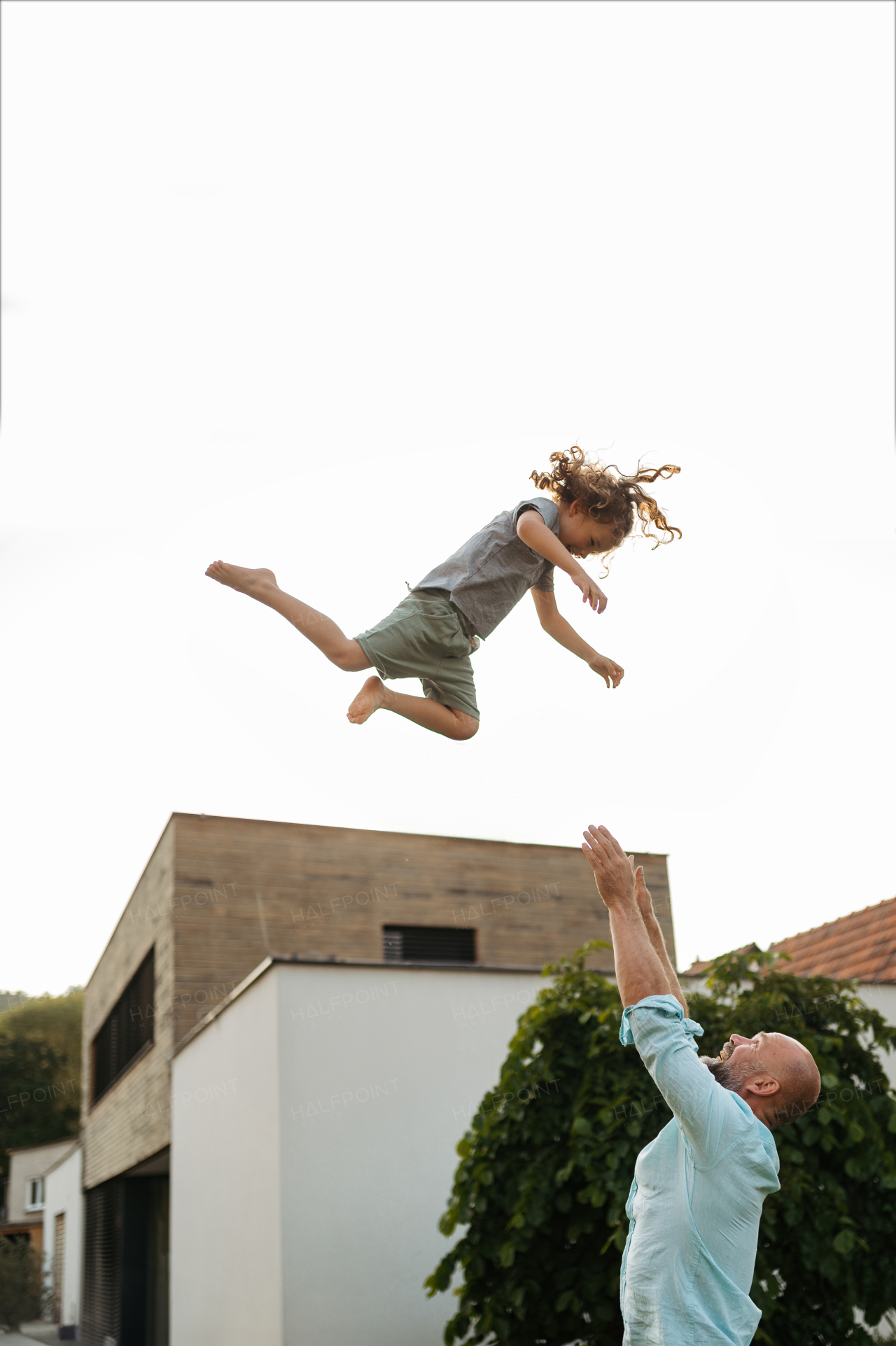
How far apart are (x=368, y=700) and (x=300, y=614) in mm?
261

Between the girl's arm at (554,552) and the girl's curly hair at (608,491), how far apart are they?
0.12 meters

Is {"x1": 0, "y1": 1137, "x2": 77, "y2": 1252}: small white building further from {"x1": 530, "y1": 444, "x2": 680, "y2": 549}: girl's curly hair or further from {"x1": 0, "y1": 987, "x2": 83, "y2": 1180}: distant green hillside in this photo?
{"x1": 530, "y1": 444, "x2": 680, "y2": 549}: girl's curly hair

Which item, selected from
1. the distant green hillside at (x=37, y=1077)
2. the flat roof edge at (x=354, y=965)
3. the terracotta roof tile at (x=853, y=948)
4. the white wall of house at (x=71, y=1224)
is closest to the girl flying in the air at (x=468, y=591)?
the flat roof edge at (x=354, y=965)

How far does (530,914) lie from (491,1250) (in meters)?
8.06

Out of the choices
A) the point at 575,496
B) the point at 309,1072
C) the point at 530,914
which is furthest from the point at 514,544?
the point at 530,914

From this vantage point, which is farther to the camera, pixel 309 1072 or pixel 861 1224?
pixel 309 1072

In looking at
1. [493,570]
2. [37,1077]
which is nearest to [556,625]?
[493,570]

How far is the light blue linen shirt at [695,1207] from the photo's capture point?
7.72 ft

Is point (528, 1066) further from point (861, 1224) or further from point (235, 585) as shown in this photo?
point (235, 585)

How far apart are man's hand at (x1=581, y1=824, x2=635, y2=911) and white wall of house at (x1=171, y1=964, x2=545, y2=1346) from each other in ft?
18.1

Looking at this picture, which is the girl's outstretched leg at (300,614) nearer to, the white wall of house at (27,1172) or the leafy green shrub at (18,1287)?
the leafy green shrub at (18,1287)

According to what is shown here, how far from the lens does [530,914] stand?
43.5 ft

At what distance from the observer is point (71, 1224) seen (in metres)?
20.5

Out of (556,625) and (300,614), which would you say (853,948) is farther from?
(300,614)
